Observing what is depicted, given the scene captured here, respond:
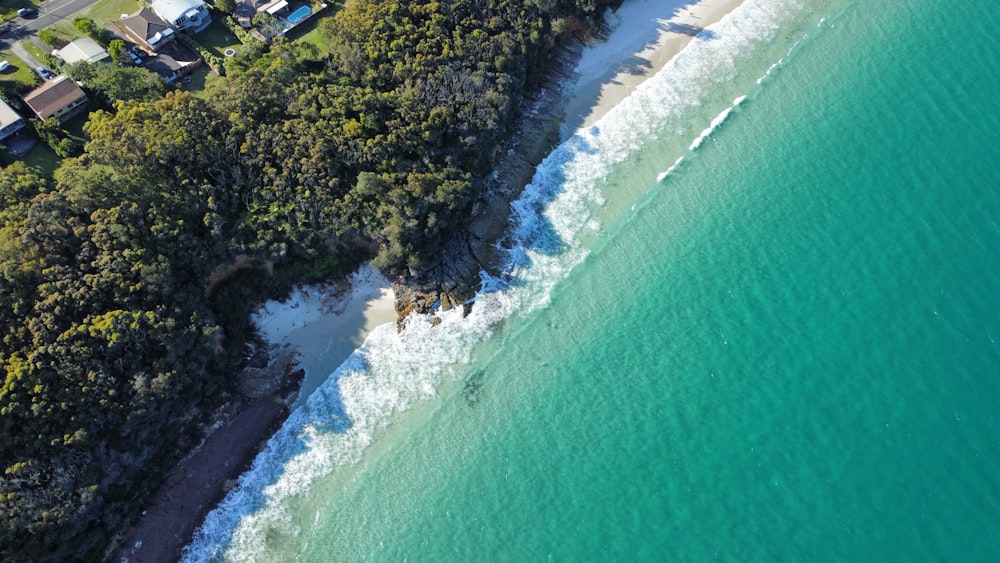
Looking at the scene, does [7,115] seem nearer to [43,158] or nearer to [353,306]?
[43,158]

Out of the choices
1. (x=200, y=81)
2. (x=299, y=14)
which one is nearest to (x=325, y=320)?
(x=200, y=81)

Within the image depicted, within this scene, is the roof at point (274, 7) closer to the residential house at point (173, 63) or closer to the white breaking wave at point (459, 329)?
the residential house at point (173, 63)

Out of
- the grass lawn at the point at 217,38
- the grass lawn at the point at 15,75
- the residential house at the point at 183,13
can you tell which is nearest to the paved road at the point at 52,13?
the grass lawn at the point at 15,75

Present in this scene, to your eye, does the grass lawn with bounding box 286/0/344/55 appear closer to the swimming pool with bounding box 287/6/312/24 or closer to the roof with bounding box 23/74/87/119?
the swimming pool with bounding box 287/6/312/24

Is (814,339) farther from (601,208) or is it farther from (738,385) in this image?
(601,208)

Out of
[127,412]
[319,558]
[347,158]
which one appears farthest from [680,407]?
[127,412]

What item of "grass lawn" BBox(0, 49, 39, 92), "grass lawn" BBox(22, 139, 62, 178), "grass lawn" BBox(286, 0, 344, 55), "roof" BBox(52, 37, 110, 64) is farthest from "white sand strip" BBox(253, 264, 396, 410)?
"grass lawn" BBox(0, 49, 39, 92)
